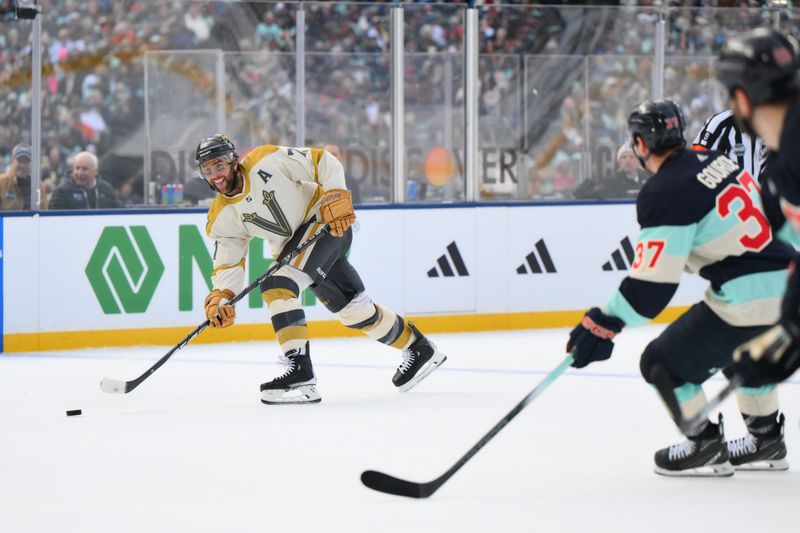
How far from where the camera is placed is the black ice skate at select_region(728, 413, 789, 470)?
11.7ft

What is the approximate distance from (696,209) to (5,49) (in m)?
4.38

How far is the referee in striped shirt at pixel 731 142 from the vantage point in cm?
483

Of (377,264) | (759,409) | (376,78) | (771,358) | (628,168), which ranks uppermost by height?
(376,78)

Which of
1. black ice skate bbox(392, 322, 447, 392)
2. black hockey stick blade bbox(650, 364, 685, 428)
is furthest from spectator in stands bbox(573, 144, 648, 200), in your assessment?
black hockey stick blade bbox(650, 364, 685, 428)

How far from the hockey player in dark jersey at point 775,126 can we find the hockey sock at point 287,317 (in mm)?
2794

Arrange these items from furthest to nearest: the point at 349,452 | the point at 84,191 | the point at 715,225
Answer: the point at 84,191 < the point at 349,452 < the point at 715,225

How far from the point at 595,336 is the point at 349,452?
1.13 metres

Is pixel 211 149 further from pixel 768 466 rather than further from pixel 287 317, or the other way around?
pixel 768 466

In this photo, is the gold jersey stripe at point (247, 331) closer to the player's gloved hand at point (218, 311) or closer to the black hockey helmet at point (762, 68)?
the player's gloved hand at point (218, 311)

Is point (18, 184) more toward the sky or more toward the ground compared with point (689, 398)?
more toward the sky

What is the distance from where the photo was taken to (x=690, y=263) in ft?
11.1

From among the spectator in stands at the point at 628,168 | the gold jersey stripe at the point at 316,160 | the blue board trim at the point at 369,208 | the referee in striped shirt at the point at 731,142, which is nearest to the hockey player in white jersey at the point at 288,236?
the gold jersey stripe at the point at 316,160

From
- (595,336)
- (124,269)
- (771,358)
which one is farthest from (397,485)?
(124,269)

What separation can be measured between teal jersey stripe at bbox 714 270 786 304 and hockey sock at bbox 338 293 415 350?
1.94 meters
